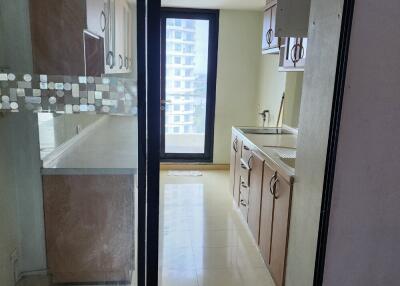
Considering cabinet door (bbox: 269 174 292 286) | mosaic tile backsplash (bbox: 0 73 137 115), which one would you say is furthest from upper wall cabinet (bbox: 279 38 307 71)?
mosaic tile backsplash (bbox: 0 73 137 115)

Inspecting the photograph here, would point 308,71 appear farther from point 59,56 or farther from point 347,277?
point 59,56

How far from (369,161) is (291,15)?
1.15 m

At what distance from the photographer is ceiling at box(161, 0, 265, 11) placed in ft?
13.4

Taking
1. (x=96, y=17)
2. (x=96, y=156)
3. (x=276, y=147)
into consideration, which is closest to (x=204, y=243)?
(x=276, y=147)

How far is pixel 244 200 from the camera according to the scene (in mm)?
3158

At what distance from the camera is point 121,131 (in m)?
1.27

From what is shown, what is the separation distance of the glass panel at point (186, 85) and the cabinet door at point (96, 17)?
324cm

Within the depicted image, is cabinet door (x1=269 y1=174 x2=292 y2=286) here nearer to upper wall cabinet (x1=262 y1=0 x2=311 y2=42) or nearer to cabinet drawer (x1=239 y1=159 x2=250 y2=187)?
cabinet drawer (x1=239 y1=159 x2=250 y2=187)

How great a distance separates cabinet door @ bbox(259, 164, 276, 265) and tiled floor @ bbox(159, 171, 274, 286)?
167 millimetres

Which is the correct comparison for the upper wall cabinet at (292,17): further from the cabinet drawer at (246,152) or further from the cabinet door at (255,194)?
the cabinet drawer at (246,152)

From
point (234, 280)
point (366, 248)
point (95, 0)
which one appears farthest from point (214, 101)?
point (366, 248)

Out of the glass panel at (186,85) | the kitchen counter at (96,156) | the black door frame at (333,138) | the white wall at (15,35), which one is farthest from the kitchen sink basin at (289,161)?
the glass panel at (186,85)

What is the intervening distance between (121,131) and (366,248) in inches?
39.7

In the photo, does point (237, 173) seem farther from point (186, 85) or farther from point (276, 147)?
point (186, 85)
